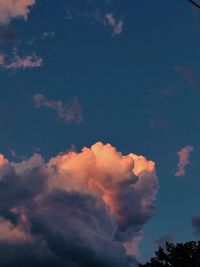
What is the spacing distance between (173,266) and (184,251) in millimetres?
2836

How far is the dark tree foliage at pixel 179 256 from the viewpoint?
70.4 meters

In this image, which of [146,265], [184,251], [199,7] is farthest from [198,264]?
[199,7]

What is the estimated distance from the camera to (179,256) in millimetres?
71125

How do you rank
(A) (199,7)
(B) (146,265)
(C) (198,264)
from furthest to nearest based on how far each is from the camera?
(B) (146,265) < (C) (198,264) < (A) (199,7)

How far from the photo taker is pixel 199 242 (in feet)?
239

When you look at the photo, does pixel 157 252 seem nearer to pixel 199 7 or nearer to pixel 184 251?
pixel 184 251

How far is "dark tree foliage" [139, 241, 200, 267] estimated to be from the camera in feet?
231

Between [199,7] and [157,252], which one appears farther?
[157,252]

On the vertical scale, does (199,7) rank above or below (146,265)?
below

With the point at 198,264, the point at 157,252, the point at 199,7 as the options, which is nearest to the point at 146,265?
the point at 157,252

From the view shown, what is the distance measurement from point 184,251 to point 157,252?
430 centimetres

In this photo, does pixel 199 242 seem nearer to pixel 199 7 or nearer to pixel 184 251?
pixel 184 251

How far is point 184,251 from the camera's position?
235 ft

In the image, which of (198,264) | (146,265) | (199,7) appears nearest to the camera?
(199,7)
